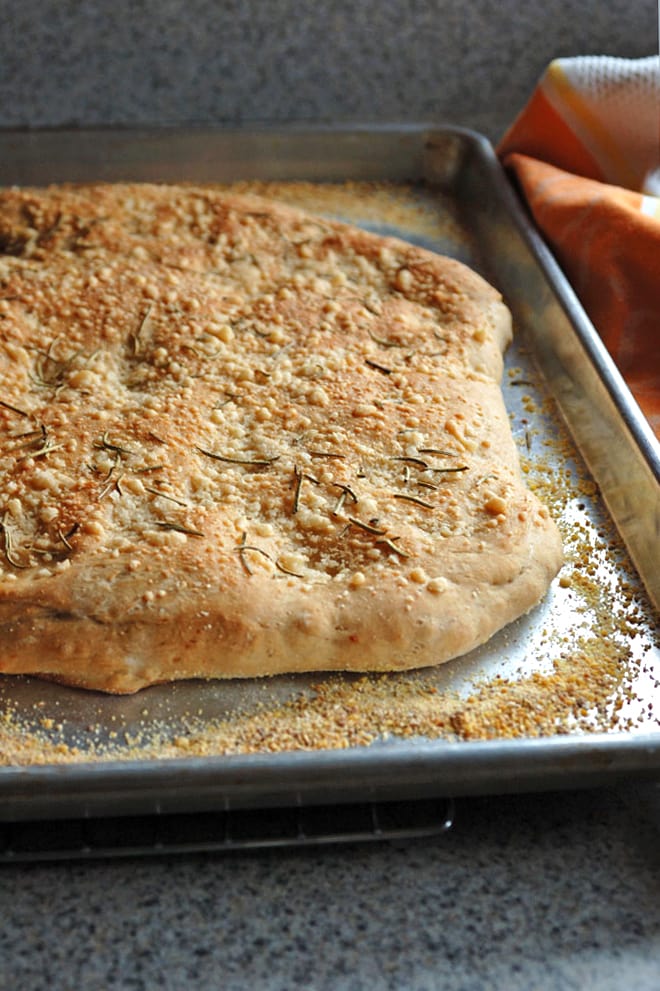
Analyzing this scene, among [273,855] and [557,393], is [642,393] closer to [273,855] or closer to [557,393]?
[557,393]

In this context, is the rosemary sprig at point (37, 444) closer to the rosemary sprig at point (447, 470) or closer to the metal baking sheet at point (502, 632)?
the metal baking sheet at point (502, 632)

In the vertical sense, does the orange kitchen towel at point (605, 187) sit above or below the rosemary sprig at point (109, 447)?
above

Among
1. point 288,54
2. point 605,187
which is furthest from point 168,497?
point 288,54

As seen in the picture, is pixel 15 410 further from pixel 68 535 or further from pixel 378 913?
pixel 378 913

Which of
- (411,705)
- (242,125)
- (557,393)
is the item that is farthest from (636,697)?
(242,125)

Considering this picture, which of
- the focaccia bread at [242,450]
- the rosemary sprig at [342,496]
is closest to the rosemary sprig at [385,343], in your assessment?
the focaccia bread at [242,450]

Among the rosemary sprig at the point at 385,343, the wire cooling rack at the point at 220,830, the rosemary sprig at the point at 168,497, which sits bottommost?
Answer: the wire cooling rack at the point at 220,830

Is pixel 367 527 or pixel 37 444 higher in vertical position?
pixel 367 527
